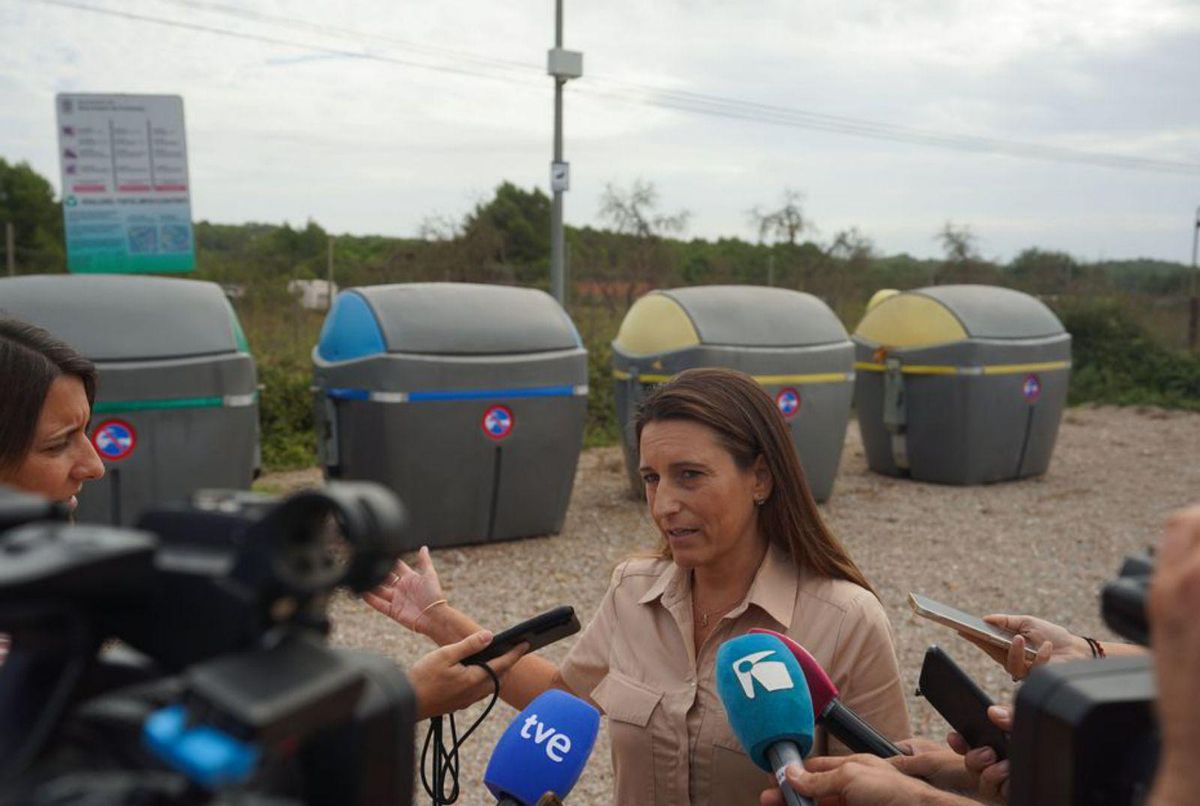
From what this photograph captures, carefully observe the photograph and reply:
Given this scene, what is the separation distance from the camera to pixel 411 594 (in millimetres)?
2699

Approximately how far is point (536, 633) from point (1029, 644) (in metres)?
1.02

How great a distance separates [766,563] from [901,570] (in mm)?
5407

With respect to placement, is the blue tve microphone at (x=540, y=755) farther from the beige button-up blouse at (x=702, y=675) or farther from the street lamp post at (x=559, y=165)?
the street lamp post at (x=559, y=165)

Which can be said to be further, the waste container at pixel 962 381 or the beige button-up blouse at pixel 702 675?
the waste container at pixel 962 381

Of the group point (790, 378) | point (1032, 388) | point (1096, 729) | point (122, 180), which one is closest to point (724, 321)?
point (790, 378)

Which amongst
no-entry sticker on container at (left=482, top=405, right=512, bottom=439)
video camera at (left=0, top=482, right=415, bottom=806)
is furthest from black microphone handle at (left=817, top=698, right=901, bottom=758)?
no-entry sticker on container at (left=482, top=405, right=512, bottom=439)

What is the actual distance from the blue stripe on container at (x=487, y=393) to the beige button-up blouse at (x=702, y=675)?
15.0 ft

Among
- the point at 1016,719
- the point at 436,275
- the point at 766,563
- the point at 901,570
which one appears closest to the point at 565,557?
the point at 901,570

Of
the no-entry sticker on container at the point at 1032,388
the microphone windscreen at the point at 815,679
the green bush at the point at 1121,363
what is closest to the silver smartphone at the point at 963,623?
the microphone windscreen at the point at 815,679

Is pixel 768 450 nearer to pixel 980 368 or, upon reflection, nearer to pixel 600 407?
pixel 980 368

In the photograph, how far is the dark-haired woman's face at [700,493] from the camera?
8.52 ft

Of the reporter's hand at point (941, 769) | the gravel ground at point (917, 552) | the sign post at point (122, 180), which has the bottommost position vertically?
the gravel ground at point (917, 552)

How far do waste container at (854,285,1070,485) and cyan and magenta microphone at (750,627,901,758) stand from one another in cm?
850

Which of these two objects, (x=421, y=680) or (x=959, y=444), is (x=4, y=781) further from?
(x=959, y=444)
